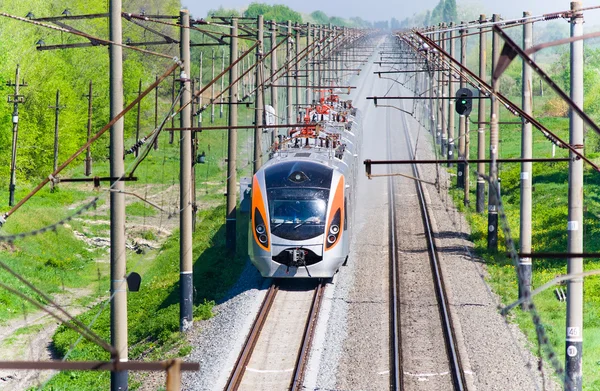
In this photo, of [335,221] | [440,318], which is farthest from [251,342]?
[440,318]

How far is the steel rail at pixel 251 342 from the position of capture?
1722cm

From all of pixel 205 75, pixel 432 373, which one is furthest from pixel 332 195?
pixel 205 75

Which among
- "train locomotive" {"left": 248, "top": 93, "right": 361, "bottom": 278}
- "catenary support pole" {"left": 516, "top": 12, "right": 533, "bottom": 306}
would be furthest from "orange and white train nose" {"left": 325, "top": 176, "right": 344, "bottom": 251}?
"catenary support pole" {"left": 516, "top": 12, "right": 533, "bottom": 306}

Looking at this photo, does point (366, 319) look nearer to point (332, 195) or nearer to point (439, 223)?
point (332, 195)

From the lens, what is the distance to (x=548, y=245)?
2959cm

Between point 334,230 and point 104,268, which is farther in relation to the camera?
point 104,268

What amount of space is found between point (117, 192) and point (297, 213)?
7996 millimetres

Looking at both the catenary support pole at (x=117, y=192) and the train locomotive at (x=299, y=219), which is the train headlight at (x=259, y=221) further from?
the catenary support pole at (x=117, y=192)

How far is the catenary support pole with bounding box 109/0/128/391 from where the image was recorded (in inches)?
573

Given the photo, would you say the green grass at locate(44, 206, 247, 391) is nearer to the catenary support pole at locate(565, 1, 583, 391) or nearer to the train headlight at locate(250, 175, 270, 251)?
the train headlight at locate(250, 175, 270, 251)

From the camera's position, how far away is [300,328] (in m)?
20.5

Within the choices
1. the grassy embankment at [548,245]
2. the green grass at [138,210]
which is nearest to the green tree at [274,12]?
the grassy embankment at [548,245]

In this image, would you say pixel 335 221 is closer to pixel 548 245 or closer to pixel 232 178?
pixel 232 178

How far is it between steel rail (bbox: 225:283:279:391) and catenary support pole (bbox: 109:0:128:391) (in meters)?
2.49
